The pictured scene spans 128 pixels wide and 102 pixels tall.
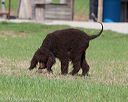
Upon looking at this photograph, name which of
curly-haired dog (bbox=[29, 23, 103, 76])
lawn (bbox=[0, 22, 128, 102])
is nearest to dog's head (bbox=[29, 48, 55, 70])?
curly-haired dog (bbox=[29, 23, 103, 76])

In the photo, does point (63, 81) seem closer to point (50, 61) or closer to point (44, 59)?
point (50, 61)

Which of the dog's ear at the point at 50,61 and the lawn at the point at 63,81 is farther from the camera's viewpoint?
the dog's ear at the point at 50,61

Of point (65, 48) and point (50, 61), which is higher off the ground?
point (65, 48)

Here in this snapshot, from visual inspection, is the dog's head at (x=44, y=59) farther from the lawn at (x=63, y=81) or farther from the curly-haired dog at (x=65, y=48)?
the lawn at (x=63, y=81)

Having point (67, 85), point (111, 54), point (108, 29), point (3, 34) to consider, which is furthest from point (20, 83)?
point (108, 29)

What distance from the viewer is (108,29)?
29.7 m

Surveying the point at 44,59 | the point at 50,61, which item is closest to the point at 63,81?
the point at 50,61

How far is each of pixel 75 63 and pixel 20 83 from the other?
8.06 feet

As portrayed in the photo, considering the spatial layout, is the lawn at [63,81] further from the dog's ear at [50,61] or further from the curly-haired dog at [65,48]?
the curly-haired dog at [65,48]

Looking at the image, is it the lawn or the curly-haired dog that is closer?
the lawn

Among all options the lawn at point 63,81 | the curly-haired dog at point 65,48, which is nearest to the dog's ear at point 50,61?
the curly-haired dog at point 65,48

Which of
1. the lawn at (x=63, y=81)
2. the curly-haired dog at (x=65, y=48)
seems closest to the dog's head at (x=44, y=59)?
the curly-haired dog at (x=65, y=48)

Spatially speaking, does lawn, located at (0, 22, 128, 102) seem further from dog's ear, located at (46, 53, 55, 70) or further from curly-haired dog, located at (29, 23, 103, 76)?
curly-haired dog, located at (29, 23, 103, 76)

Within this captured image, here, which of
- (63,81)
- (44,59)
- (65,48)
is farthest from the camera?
(44,59)
